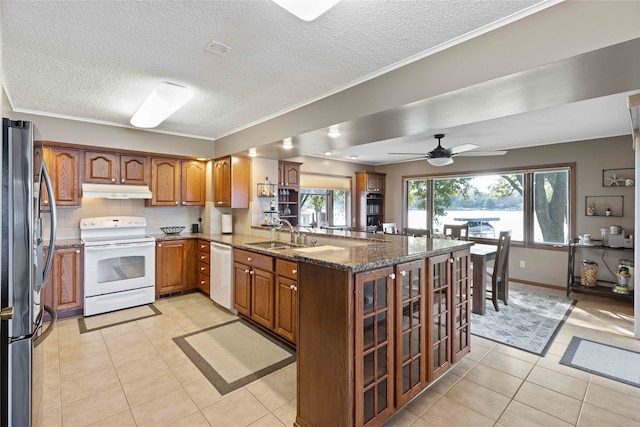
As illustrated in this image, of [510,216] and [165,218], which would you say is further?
[510,216]

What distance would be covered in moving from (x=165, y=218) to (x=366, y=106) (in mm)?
3935

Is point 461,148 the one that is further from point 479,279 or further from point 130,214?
point 130,214

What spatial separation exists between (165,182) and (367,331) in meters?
4.12

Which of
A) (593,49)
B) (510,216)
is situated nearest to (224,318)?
(593,49)

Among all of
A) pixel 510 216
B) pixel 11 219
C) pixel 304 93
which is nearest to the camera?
pixel 11 219

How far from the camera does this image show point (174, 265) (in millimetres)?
4562

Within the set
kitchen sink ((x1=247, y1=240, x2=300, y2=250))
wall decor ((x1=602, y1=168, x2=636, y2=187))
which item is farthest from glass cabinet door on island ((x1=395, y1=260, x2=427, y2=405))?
wall decor ((x1=602, y1=168, x2=636, y2=187))

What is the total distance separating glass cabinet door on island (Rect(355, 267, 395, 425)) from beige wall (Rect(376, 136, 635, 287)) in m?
4.88

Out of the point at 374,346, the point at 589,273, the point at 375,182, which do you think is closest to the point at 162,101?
the point at 374,346

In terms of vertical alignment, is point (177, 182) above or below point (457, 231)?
above

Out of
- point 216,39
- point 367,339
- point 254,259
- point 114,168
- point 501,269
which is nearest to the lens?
point 367,339

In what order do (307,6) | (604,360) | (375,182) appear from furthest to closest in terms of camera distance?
(375,182)
(604,360)
(307,6)

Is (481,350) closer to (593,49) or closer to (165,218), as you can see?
(593,49)

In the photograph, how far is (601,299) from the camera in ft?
15.0
